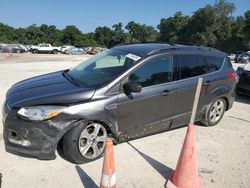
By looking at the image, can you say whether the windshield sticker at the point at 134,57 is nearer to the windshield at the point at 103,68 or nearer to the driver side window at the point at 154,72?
the windshield at the point at 103,68

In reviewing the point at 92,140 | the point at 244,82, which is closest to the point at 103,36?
the point at 244,82

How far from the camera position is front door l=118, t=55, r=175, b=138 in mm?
4238

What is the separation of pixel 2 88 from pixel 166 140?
19.6 ft

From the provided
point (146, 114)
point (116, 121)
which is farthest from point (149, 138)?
point (116, 121)

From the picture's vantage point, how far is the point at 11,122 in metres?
3.75

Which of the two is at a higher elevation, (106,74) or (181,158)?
(106,74)

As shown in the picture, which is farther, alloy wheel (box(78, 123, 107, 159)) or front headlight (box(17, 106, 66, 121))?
alloy wheel (box(78, 123, 107, 159))

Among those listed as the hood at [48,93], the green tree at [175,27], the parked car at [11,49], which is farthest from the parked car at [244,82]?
the green tree at [175,27]

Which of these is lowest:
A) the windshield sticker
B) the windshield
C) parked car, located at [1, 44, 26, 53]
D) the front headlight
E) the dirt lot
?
parked car, located at [1, 44, 26, 53]

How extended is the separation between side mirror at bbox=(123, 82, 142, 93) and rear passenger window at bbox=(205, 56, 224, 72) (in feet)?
6.43

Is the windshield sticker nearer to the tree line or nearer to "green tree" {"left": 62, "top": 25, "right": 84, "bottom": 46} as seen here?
the tree line

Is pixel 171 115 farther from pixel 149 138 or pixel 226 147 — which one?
pixel 226 147

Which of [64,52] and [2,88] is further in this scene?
[64,52]

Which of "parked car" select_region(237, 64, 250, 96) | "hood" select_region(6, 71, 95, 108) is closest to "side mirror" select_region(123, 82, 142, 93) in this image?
"hood" select_region(6, 71, 95, 108)
